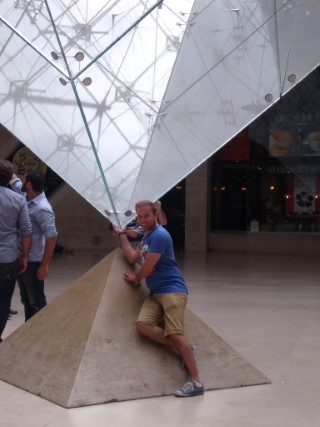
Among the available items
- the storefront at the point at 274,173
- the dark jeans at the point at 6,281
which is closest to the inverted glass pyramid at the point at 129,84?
the dark jeans at the point at 6,281

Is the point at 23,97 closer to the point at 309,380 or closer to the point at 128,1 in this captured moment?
the point at 128,1

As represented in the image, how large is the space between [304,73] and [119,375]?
17.7 feet

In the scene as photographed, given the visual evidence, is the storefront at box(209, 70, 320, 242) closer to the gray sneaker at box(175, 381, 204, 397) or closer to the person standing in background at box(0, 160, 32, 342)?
the person standing in background at box(0, 160, 32, 342)

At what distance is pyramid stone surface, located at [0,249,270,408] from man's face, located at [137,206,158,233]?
0.51m

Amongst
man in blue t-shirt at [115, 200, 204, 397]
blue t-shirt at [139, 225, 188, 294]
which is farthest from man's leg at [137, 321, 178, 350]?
blue t-shirt at [139, 225, 188, 294]

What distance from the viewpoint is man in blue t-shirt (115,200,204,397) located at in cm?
636

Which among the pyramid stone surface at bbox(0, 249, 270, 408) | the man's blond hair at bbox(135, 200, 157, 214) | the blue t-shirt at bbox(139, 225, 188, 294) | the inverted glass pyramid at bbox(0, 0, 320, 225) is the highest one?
the inverted glass pyramid at bbox(0, 0, 320, 225)

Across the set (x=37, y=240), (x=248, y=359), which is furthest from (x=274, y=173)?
(x=37, y=240)

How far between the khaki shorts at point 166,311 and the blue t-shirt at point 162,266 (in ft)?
0.17

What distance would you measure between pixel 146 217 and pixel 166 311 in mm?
690

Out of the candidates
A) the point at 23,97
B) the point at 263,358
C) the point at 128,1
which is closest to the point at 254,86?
the point at 128,1

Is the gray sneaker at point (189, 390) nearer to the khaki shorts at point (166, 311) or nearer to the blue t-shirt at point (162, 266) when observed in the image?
the khaki shorts at point (166, 311)

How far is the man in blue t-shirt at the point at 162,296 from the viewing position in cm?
636

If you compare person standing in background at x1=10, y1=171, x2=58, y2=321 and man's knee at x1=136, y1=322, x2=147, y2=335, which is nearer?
man's knee at x1=136, y1=322, x2=147, y2=335
